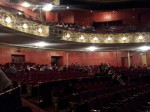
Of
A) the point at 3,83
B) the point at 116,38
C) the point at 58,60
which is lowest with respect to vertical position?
the point at 3,83

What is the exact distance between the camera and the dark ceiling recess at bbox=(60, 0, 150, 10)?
17.5 m

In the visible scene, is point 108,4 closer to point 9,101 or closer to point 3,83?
point 3,83

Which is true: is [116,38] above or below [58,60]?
above

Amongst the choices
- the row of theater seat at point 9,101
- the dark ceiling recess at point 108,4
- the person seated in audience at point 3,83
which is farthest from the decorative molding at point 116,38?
the row of theater seat at point 9,101

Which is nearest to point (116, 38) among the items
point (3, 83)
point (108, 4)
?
point (108, 4)

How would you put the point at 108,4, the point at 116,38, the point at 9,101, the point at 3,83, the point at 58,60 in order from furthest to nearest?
the point at 58,60 → the point at 108,4 → the point at 116,38 → the point at 3,83 → the point at 9,101

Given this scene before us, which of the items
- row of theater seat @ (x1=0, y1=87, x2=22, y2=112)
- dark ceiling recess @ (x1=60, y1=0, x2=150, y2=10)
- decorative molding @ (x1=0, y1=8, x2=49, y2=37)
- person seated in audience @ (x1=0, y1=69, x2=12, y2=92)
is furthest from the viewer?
dark ceiling recess @ (x1=60, y1=0, x2=150, y2=10)

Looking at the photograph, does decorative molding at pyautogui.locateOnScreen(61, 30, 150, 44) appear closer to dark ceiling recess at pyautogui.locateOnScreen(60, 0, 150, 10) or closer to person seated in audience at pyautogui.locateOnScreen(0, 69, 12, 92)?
dark ceiling recess at pyautogui.locateOnScreen(60, 0, 150, 10)

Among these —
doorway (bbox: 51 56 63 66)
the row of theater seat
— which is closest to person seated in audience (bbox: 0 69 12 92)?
the row of theater seat

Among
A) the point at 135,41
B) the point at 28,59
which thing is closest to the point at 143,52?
the point at 135,41

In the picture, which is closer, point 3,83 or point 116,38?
point 3,83

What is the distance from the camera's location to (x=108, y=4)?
18094 mm

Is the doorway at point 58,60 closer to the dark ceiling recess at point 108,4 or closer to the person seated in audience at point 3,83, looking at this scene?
the dark ceiling recess at point 108,4

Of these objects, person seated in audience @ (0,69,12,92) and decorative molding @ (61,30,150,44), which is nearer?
person seated in audience @ (0,69,12,92)
